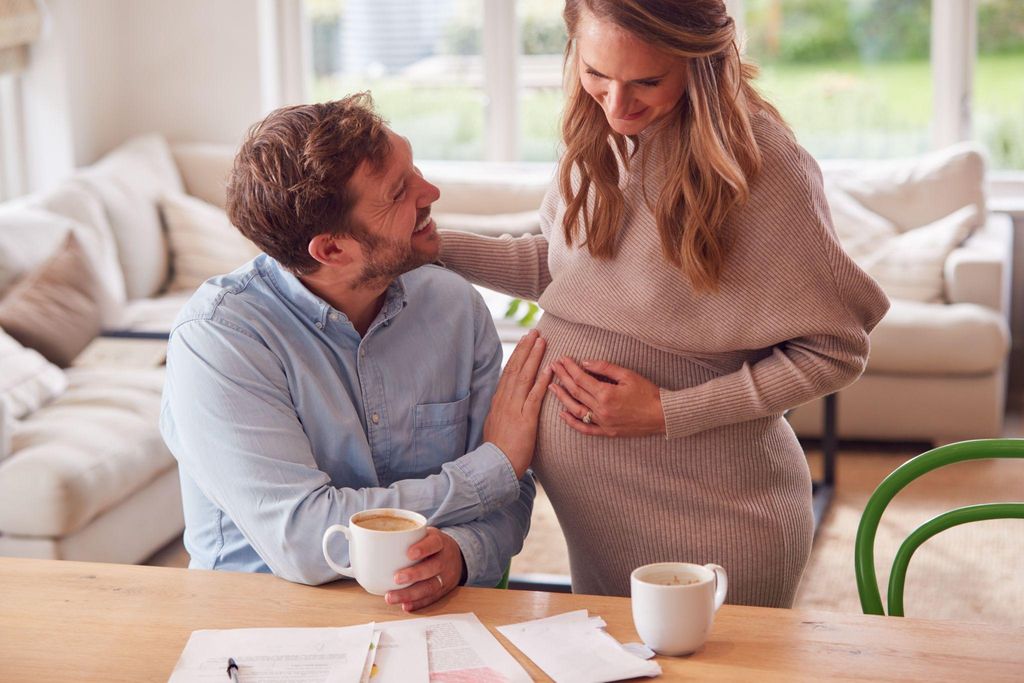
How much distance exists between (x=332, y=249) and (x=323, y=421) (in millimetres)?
224

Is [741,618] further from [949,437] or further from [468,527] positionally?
[949,437]

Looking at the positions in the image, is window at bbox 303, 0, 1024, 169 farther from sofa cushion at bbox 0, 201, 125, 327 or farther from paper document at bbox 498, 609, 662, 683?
paper document at bbox 498, 609, 662, 683

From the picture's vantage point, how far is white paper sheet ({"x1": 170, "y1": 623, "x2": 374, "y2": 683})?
1.14 metres

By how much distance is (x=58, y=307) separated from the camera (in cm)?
351

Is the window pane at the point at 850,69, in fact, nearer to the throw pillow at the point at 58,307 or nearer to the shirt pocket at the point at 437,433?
the throw pillow at the point at 58,307

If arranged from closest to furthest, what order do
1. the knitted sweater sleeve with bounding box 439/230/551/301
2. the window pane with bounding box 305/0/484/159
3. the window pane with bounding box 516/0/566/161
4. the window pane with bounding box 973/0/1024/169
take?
the knitted sweater sleeve with bounding box 439/230/551/301, the window pane with bounding box 973/0/1024/169, the window pane with bounding box 516/0/566/161, the window pane with bounding box 305/0/484/159

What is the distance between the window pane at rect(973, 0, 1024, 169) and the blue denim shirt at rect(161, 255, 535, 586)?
3.94 metres

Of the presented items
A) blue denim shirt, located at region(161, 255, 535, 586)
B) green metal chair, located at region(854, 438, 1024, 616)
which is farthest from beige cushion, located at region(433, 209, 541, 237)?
green metal chair, located at region(854, 438, 1024, 616)

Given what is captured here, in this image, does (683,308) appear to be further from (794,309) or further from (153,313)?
(153,313)

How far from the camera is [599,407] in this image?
151 cm

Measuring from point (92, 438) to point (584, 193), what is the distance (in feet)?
5.90

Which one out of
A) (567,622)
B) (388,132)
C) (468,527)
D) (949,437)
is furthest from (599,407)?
→ (949,437)

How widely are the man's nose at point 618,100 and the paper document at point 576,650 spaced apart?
591mm

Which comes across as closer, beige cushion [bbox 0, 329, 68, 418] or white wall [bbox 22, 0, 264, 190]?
beige cushion [bbox 0, 329, 68, 418]
